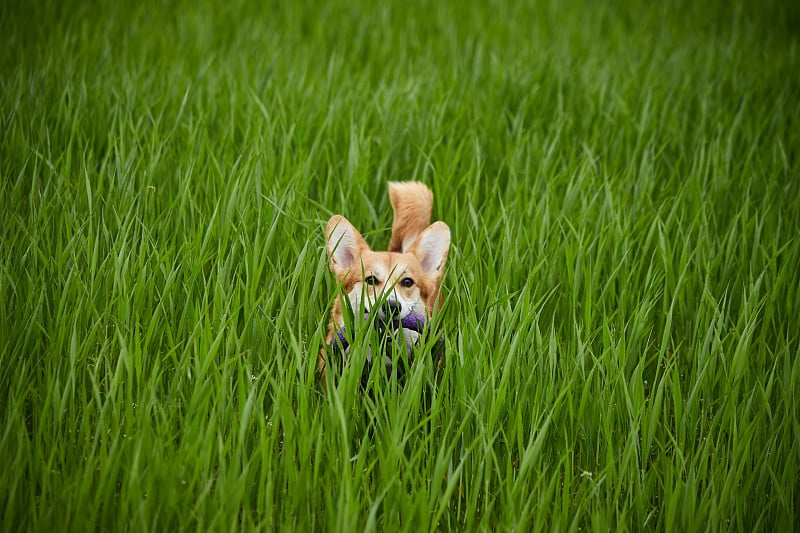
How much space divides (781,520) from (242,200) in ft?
6.93

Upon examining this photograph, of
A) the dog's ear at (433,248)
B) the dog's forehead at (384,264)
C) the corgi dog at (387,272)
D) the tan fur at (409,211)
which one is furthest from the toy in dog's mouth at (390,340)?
the tan fur at (409,211)

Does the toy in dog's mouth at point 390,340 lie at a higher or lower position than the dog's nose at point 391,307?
lower

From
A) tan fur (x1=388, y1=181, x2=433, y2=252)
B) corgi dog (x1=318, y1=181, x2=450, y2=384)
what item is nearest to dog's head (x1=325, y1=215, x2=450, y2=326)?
corgi dog (x1=318, y1=181, x2=450, y2=384)

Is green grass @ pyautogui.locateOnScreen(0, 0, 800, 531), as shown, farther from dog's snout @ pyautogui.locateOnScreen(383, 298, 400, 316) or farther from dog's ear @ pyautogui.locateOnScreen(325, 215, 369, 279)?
dog's snout @ pyautogui.locateOnScreen(383, 298, 400, 316)

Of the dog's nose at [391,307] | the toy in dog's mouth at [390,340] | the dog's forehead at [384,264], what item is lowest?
the toy in dog's mouth at [390,340]

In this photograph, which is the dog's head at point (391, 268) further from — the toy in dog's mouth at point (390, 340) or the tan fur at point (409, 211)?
the tan fur at point (409, 211)

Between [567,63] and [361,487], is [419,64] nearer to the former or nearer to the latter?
[567,63]

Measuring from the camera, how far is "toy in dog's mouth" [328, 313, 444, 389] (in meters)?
2.05

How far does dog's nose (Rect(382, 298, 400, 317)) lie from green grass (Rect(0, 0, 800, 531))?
0.24m

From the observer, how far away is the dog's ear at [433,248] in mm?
2377

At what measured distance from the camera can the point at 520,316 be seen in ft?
7.47

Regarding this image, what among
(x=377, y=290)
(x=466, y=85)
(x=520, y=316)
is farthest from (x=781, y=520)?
(x=466, y=85)

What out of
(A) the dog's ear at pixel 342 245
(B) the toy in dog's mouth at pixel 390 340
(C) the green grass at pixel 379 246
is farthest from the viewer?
(A) the dog's ear at pixel 342 245

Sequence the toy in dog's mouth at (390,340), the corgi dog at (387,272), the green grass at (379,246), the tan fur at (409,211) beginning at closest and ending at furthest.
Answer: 1. the green grass at (379,246)
2. the toy in dog's mouth at (390,340)
3. the corgi dog at (387,272)
4. the tan fur at (409,211)
